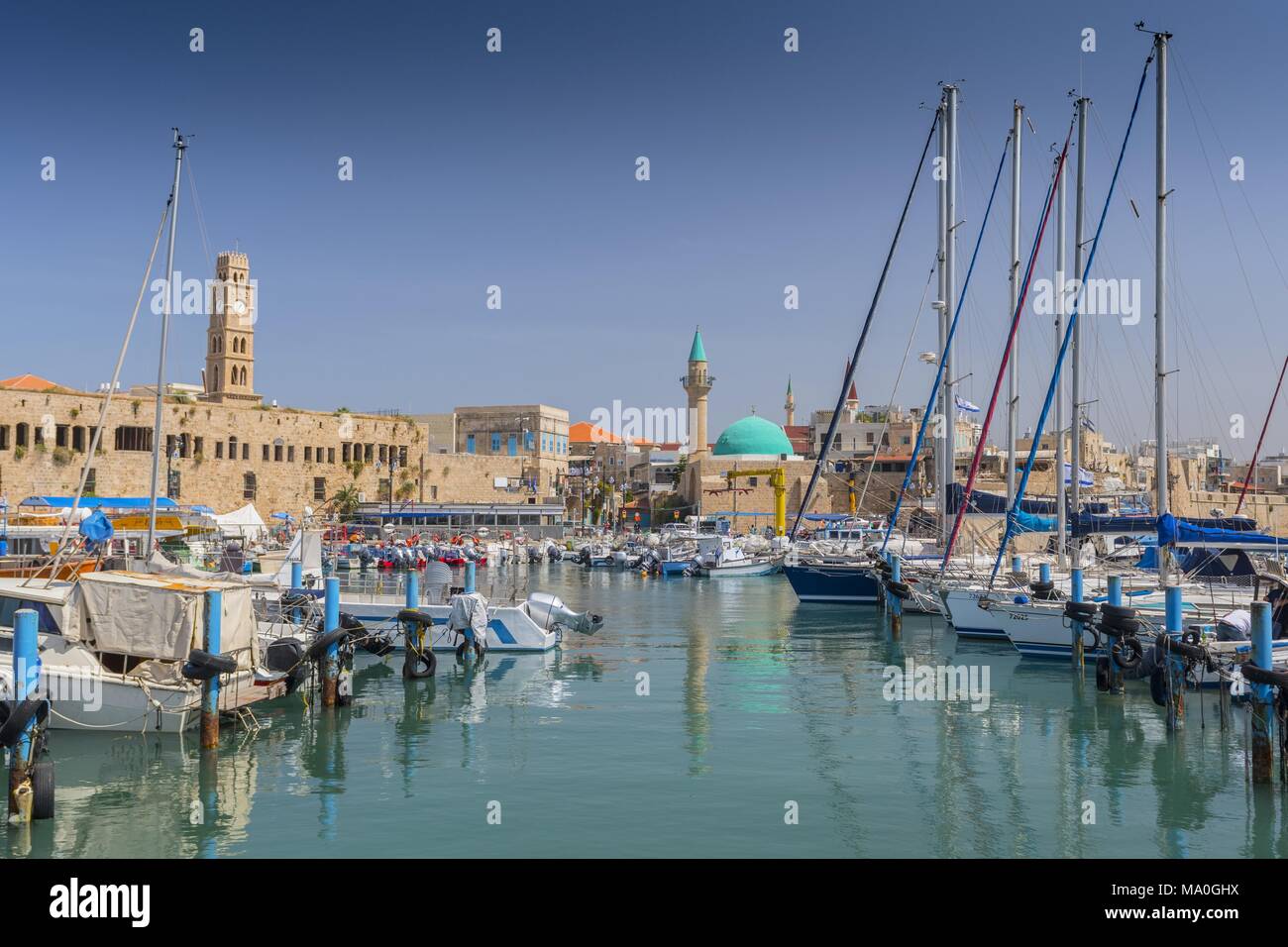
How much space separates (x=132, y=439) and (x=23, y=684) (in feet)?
169

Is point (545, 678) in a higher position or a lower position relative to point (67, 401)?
lower

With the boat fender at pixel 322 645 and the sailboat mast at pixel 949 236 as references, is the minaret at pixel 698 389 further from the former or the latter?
the boat fender at pixel 322 645

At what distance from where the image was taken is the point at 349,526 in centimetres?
6538

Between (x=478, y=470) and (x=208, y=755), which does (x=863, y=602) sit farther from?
(x=478, y=470)

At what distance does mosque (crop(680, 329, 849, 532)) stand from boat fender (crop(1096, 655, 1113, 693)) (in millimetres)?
54002

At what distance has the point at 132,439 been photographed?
6056 centimetres

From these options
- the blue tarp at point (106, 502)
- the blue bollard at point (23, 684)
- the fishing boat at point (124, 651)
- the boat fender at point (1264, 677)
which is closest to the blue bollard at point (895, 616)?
the boat fender at point (1264, 677)

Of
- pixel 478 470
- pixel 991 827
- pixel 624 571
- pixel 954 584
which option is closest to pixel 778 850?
pixel 991 827

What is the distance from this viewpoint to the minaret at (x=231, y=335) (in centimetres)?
7875

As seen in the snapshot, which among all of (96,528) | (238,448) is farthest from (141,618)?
(238,448)

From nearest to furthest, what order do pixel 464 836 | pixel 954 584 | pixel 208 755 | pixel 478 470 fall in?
pixel 464 836, pixel 208 755, pixel 954 584, pixel 478 470
